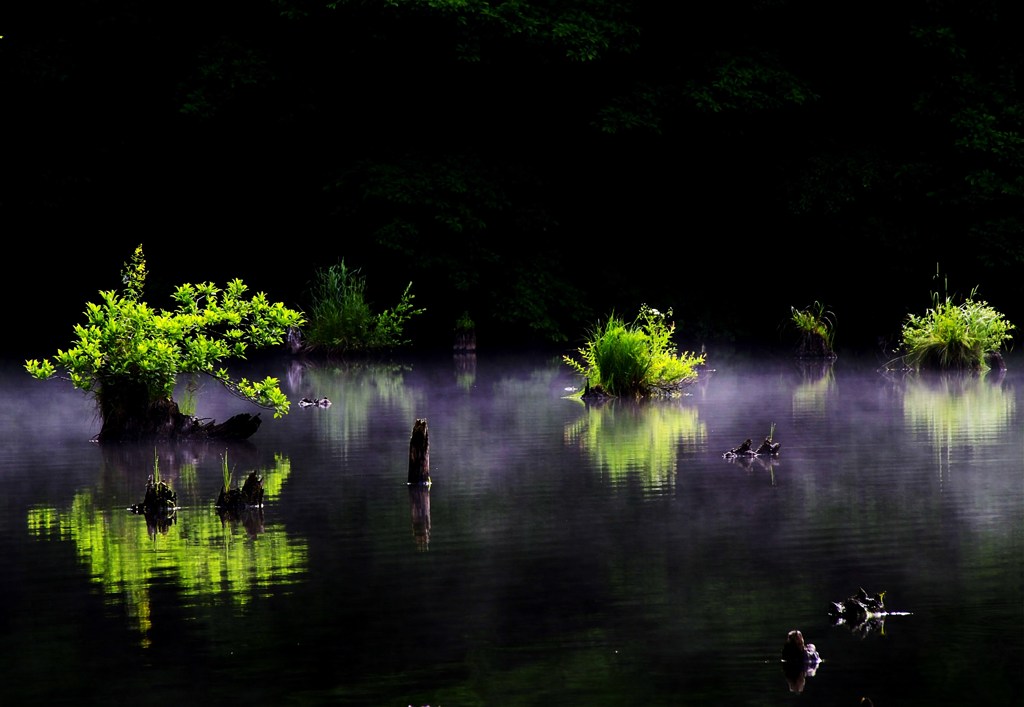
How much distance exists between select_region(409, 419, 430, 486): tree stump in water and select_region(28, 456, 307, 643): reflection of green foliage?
6.97ft

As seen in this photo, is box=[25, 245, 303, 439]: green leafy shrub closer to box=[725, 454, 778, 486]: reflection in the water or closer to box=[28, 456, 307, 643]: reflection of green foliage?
box=[28, 456, 307, 643]: reflection of green foliage

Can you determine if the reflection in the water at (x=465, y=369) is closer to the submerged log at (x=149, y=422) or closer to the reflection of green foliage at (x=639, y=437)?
the reflection of green foliage at (x=639, y=437)

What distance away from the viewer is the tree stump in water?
15.4 meters

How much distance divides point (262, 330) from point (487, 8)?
16055 millimetres

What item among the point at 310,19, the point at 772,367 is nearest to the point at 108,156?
the point at 310,19

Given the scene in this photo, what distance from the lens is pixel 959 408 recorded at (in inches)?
877

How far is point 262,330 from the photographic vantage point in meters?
19.4

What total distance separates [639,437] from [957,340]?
40.4 feet

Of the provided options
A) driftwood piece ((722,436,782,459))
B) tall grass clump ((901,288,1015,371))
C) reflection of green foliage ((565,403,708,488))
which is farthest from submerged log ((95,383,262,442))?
tall grass clump ((901,288,1015,371))

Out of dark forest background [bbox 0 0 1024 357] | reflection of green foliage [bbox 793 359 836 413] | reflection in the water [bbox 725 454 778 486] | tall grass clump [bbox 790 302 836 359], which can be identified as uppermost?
dark forest background [bbox 0 0 1024 357]

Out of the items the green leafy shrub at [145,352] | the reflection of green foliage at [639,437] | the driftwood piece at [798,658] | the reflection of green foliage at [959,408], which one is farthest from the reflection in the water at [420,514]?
A: the reflection of green foliage at [959,408]

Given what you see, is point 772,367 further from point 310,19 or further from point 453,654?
point 453,654

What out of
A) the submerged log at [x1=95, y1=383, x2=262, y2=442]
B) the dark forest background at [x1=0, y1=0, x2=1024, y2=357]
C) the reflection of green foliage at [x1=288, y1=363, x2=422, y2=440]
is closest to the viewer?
the submerged log at [x1=95, y1=383, x2=262, y2=442]

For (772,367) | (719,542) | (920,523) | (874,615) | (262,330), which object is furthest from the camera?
(772,367)
